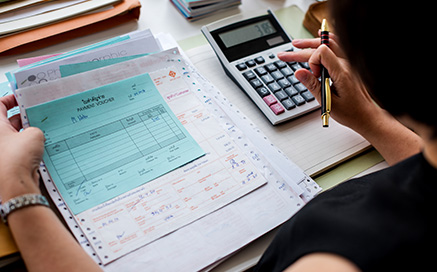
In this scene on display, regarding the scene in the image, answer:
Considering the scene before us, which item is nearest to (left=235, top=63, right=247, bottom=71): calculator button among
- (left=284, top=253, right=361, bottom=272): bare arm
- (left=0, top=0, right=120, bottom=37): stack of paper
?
(left=0, top=0, right=120, bottom=37): stack of paper

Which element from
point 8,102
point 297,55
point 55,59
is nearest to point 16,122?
point 8,102

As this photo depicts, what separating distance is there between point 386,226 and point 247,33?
0.60 m

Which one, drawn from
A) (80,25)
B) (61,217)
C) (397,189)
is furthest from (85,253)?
(80,25)

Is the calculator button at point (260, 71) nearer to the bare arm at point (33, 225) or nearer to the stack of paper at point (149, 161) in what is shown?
the stack of paper at point (149, 161)

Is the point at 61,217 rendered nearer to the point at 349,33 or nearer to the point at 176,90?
the point at 176,90

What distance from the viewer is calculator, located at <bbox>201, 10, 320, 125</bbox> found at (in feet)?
2.43

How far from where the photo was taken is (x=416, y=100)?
1.13 feet

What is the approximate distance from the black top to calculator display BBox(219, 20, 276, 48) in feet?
1.65

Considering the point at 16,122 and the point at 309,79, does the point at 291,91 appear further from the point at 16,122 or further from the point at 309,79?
the point at 16,122

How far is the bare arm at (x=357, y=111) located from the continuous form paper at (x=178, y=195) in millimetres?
210

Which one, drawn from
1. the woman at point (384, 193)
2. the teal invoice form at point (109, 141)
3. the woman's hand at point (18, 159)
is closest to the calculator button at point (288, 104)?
the teal invoice form at point (109, 141)

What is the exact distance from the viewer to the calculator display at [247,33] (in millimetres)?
833

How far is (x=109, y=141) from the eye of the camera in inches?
23.9

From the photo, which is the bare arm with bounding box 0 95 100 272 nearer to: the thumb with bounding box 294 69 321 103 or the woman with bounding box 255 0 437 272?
the woman with bounding box 255 0 437 272
